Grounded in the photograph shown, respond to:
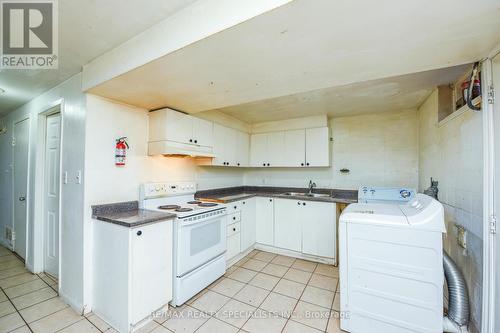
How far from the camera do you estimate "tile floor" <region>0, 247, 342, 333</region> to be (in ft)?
5.67

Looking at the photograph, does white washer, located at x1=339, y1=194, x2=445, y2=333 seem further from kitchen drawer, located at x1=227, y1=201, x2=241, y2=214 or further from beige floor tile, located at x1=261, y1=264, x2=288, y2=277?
kitchen drawer, located at x1=227, y1=201, x2=241, y2=214

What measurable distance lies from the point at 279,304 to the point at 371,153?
259cm

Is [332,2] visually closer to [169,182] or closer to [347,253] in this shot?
A: [347,253]

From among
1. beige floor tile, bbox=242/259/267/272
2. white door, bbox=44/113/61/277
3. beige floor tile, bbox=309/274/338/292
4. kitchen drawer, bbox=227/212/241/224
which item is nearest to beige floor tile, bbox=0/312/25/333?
white door, bbox=44/113/61/277

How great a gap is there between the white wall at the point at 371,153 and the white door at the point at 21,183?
404 centimetres

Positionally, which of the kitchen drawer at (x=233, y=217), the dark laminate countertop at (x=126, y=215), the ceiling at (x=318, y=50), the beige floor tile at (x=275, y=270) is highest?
the ceiling at (x=318, y=50)

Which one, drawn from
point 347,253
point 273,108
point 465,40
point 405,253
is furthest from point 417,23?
point 273,108

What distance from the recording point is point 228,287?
2.33 m

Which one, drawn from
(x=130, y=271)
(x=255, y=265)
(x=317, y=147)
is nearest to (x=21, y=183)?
(x=130, y=271)

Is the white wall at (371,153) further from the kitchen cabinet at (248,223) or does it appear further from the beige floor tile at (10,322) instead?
the beige floor tile at (10,322)

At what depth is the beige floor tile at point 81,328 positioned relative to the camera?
1676 mm

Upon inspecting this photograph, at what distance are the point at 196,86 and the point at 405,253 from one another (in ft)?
6.89

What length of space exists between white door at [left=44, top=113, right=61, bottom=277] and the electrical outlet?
13.2ft

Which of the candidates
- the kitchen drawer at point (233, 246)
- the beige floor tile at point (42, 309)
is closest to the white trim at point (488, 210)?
the kitchen drawer at point (233, 246)
